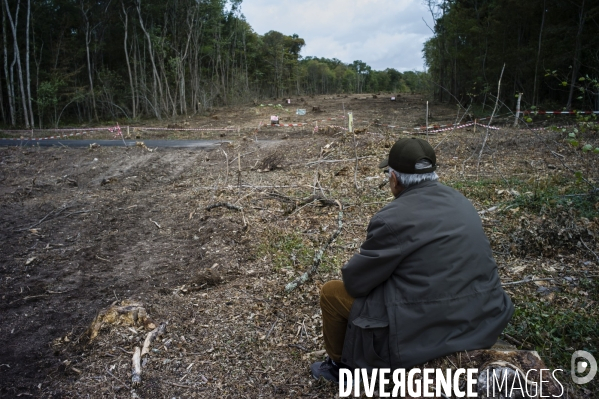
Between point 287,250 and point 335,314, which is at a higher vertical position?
point 335,314

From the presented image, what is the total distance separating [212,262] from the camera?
5113 mm

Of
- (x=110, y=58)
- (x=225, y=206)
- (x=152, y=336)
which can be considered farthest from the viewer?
(x=110, y=58)

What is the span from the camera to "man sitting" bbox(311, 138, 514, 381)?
207 centimetres

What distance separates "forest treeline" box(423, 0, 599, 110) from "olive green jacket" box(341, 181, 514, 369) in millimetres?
9850

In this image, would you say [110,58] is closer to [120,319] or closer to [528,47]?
[528,47]

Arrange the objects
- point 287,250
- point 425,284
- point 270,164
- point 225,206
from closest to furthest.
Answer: point 425,284 → point 287,250 → point 225,206 → point 270,164

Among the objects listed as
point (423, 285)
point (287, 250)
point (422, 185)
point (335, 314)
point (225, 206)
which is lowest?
point (287, 250)

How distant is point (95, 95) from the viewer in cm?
2848

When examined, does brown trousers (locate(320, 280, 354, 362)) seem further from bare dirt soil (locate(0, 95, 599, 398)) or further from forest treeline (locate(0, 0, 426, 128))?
forest treeline (locate(0, 0, 426, 128))

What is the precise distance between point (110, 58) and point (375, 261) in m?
37.4

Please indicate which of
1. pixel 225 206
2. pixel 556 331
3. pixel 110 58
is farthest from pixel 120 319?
pixel 110 58

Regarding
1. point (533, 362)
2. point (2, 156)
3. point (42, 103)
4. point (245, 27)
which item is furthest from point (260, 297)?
point (245, 27)

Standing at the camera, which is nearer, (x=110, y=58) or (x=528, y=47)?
(x=528, y=47)

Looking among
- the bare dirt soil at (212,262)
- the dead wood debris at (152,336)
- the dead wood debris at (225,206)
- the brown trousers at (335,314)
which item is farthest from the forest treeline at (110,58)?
the brown trousers at (335,314)
